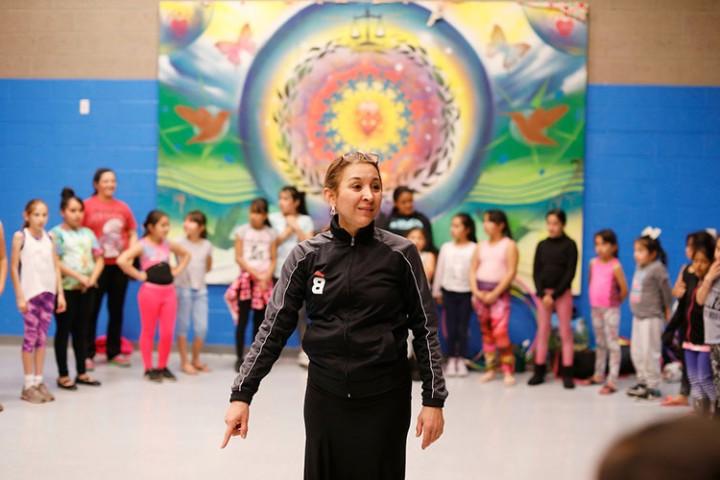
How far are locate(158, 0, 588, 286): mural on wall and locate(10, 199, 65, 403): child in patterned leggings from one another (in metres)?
2.22

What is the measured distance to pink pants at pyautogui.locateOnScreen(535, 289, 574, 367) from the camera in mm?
7289

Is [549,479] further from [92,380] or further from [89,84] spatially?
[89,84]

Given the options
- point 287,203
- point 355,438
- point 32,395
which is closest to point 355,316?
point 355,438

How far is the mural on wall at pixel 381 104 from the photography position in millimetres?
8133

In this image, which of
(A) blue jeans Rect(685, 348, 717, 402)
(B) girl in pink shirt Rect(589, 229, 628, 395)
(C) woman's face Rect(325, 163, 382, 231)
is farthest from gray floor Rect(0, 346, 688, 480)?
(C) woman's face Rect(325, 163, 382, 231)

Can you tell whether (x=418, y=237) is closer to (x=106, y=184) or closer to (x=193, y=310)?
(x=193, y=310)

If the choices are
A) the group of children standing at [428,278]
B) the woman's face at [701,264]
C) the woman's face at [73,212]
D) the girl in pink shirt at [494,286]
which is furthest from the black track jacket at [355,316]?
the girl in pink shirt at [494,286]

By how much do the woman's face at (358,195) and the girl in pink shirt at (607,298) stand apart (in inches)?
186

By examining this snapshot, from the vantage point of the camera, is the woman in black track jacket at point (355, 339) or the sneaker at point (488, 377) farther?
the sneaker at point (488, 377)

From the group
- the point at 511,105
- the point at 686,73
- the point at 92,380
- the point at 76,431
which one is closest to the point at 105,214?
the point at 92,380

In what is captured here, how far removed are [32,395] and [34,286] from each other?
2.38 feet

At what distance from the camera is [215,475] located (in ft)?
15.0

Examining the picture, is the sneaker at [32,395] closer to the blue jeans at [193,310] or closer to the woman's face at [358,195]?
the blue jeans at [193,310]

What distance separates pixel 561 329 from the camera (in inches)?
288
